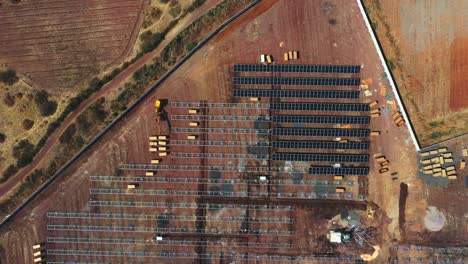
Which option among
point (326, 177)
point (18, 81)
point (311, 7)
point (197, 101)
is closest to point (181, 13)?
point (197, 101)

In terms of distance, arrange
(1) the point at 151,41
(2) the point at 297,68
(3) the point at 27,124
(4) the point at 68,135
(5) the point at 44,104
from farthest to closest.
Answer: (3) the point at 27,124 → (5) the point at 44,104 → (1) the point at 151,41 → (4) the point at 68,135 → (2) the point at 297,68

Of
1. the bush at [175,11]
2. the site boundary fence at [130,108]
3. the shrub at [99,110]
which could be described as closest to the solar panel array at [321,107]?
the site boundary fence at [130,108]

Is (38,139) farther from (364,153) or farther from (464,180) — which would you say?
(464,180)

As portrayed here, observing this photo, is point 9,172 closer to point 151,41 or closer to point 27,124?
point 27,124

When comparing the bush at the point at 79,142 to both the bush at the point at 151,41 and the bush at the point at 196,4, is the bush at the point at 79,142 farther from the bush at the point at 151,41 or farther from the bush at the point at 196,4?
the bush at the point at 196,4

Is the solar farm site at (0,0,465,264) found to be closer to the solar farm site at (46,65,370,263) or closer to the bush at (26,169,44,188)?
the solar farm site at (46,65,370,263)

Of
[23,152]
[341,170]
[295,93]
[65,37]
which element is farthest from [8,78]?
[341,170]
